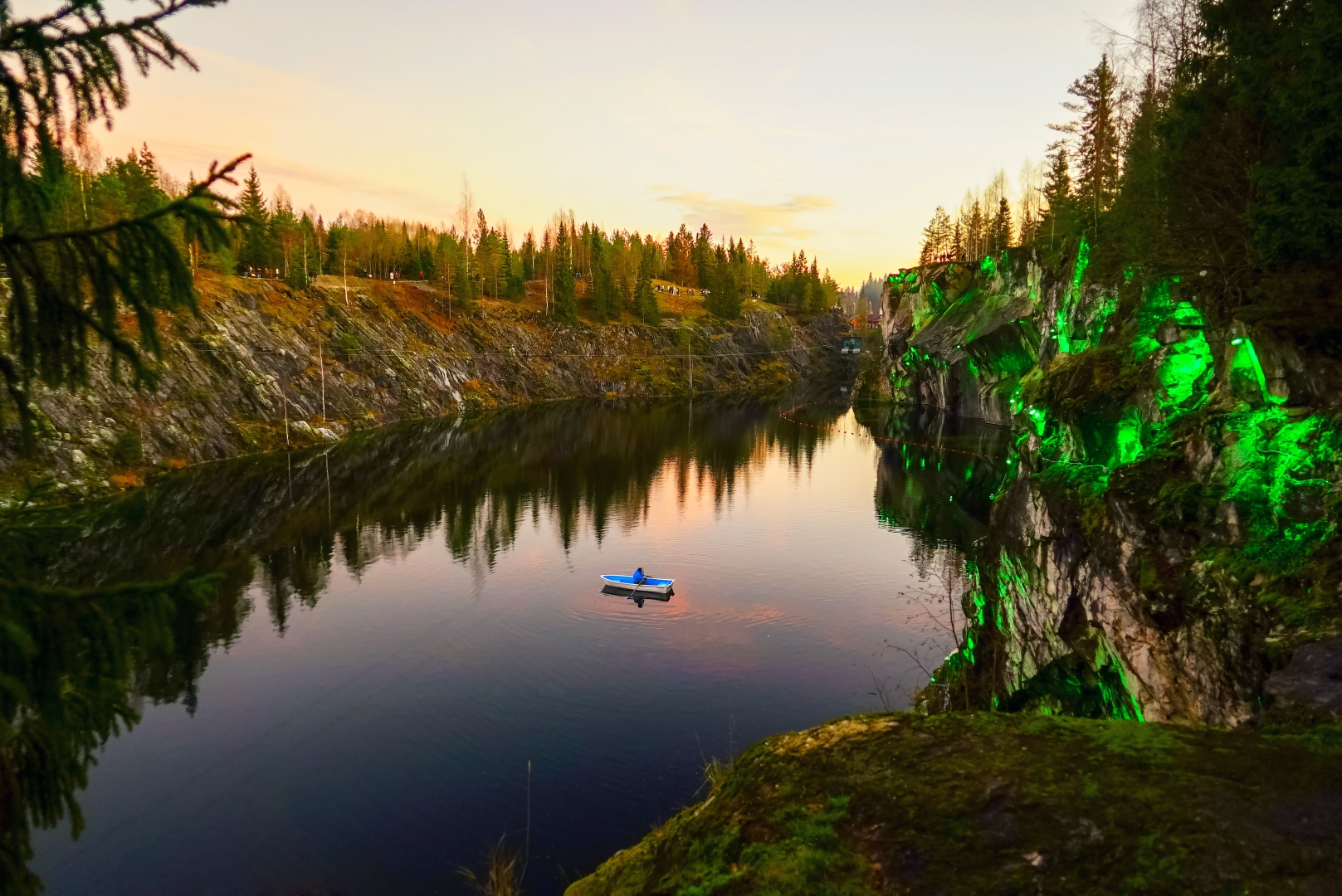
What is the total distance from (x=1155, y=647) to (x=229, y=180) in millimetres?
16756

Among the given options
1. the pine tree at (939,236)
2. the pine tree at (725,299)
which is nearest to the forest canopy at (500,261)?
the pine tree at (725,299)

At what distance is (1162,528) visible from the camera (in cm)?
1505

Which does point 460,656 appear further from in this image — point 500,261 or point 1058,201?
point 500,261

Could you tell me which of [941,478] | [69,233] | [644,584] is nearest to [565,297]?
[941,478]

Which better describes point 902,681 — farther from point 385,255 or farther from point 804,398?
point 385,255

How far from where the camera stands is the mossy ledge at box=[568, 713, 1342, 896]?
611cm

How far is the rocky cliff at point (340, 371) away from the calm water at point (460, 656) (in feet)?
18.4

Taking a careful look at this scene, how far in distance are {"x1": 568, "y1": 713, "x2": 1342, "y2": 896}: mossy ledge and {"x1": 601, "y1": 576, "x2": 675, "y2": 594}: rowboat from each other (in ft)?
101

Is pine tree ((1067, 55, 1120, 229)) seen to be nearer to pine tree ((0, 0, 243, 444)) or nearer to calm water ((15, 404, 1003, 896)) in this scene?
calm water ((15, 404, 1003, 896))

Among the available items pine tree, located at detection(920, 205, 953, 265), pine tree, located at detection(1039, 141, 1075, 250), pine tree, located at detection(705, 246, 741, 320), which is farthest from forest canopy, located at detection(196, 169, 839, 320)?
pine tree, located at detection(1039, 141, 1075, 250)

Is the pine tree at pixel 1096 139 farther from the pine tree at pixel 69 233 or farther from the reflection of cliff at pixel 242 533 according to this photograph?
the pine tree at pixel 69 233

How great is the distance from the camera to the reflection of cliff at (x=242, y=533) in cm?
570

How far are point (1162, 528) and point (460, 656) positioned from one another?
2719cm

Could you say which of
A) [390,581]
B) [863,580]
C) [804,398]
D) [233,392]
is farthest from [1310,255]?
[804,398]
